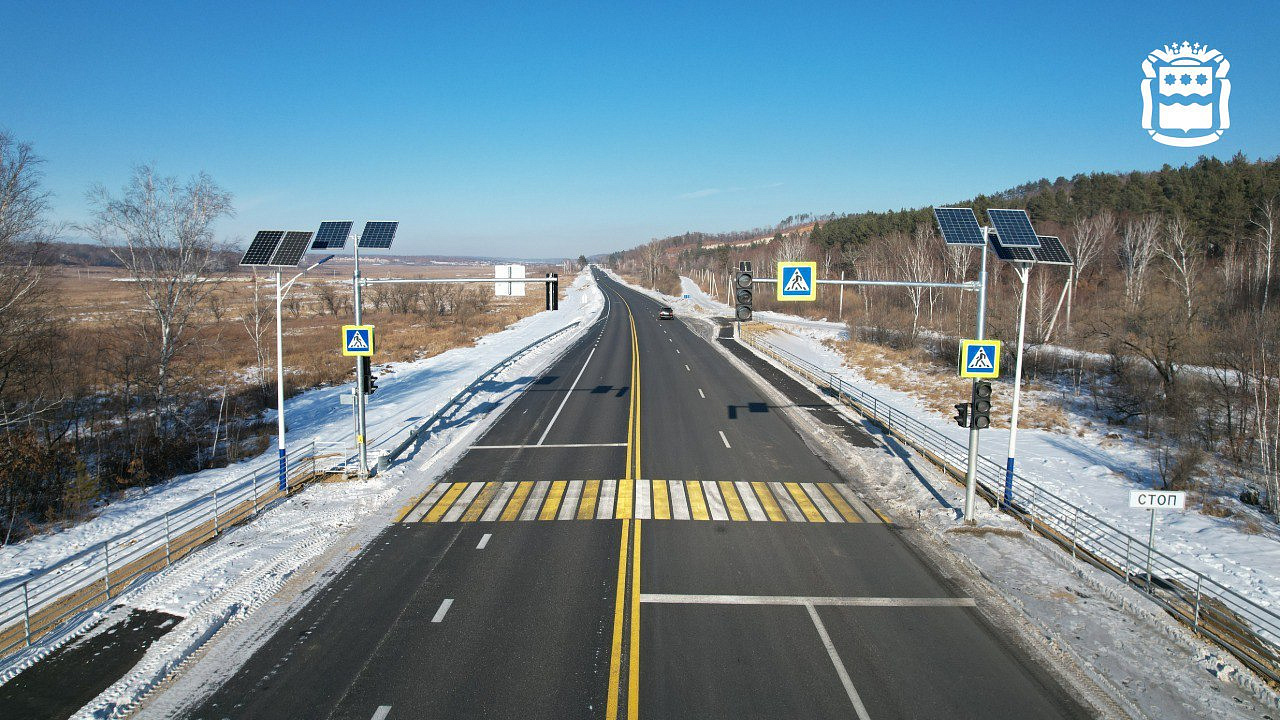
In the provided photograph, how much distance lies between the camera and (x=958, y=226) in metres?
17.0

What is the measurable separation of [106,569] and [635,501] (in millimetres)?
10889

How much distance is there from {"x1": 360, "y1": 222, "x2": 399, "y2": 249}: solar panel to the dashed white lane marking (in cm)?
1260

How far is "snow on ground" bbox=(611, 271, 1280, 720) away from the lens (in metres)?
9.02

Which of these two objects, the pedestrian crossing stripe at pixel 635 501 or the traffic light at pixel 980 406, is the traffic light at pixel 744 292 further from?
the traffic light at pixel 980 406

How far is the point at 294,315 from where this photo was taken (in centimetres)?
8325

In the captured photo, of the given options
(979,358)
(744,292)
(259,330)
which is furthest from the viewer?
(259,330)

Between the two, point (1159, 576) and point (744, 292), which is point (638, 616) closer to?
point (744, 292)

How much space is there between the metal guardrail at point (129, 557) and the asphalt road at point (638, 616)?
3634mm

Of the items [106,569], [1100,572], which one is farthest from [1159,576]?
[106,569]

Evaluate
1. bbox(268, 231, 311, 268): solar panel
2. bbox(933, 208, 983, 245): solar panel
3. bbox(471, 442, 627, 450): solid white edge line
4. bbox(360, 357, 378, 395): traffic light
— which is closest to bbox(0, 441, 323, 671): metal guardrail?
bbox(360, 357, 378, 395): traffic light

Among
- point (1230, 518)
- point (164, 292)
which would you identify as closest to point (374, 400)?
point (164, 292)

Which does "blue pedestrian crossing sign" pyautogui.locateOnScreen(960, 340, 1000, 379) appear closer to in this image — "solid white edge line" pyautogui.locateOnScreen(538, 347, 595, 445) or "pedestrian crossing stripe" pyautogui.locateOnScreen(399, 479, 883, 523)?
"pedestrian crossing stripe" pyautogui.locateOnScreen(399, 479, 883, 523)

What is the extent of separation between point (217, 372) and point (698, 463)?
3711 centimetres

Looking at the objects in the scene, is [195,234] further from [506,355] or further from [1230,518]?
[1230,518]
